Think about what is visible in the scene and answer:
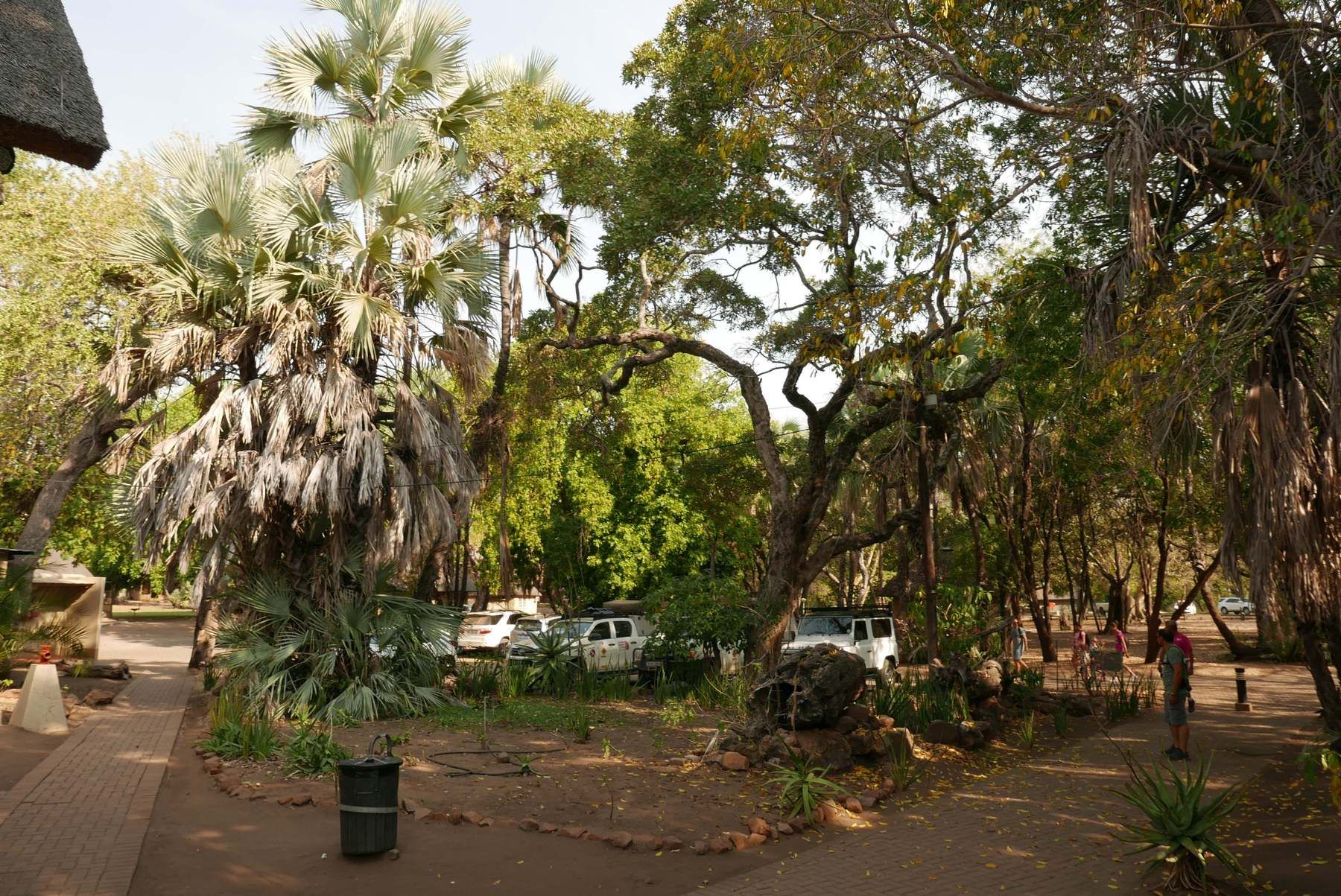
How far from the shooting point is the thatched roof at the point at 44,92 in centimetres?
550

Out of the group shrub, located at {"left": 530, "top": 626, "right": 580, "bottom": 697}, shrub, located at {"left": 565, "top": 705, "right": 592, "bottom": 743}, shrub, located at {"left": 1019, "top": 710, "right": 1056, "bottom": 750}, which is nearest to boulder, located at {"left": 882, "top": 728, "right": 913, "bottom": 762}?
shrub, located at {"left": 1019, "top": 710, "right": 1056, "bottom": 750}

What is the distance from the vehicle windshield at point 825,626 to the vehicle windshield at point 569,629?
15.9 ft

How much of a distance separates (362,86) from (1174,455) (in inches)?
631

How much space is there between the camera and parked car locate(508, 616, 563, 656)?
20.8 meters

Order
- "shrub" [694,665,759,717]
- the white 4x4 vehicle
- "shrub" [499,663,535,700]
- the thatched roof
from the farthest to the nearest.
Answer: the white 4x4 vehicle, "shrub" [499,663,535,700], "shrub" [694,665,759,717], the thatched roof

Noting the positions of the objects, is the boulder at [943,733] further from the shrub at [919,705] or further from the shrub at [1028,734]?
the shrub at [1028,734]

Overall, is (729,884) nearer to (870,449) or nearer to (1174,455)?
(1174,455)

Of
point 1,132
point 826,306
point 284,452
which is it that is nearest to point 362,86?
point 284,452

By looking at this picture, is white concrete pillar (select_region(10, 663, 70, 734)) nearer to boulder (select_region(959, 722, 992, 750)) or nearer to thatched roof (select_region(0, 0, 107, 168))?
thatched roof (select_region(0, 0, 107, 168))

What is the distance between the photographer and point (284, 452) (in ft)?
46.2

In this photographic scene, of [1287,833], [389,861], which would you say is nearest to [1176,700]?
[1287,833]

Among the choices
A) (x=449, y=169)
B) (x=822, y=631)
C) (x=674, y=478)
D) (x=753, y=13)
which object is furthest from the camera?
(x=674, y=478)

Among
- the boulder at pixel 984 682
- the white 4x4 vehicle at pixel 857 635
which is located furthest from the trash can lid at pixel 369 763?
the white 4x4 vehicle at pixel 857 635

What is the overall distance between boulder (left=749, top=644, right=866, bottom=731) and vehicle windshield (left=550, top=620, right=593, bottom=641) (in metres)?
7.31
